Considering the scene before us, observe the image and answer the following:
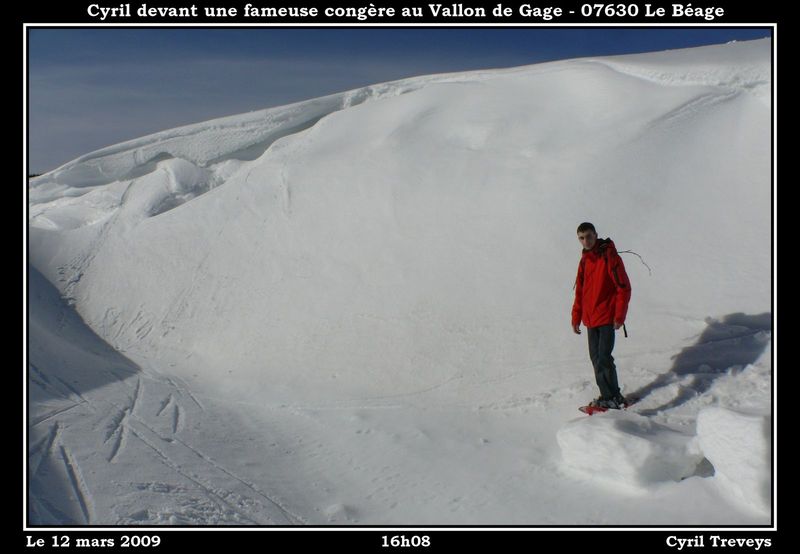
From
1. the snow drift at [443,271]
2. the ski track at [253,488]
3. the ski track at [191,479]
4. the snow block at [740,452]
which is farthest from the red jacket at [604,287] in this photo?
the ski track at [191,479]

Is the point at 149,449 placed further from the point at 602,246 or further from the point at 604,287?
the point at 602,246

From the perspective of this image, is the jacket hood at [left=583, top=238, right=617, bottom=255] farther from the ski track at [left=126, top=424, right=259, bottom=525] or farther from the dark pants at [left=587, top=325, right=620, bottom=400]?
the ski track at [left=126, top=424, right=259, bottom=525]

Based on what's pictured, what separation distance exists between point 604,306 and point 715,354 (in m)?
1.21

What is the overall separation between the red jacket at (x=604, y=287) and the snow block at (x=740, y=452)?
123 cm

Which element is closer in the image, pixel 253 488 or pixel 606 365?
pixel 253 488

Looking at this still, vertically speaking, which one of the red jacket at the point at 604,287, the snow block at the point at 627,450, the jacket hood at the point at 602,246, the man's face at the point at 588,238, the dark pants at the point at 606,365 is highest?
the man's face at the point at 588,238

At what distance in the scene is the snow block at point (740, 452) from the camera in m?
3.82

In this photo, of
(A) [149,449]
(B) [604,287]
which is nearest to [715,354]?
(B) [604,287]

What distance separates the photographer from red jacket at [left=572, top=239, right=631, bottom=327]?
5.20 meters

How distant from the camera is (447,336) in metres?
6.70

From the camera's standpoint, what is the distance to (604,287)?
529 centimetres

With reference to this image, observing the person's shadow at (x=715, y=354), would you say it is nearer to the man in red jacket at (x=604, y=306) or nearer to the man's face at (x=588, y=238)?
the man in red jacket at (x=604, y=306)

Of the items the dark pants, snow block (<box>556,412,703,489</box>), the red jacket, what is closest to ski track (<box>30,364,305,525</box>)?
snow block (<box>556,412,703,489</box>)

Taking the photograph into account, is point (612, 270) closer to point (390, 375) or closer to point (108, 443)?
point (390, 375)
